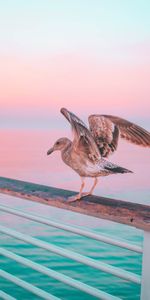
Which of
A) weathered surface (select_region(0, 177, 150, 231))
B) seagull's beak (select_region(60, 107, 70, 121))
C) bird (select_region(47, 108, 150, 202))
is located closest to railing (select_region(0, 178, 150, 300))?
weathered surface (select_region(0, 177, 150, 231))

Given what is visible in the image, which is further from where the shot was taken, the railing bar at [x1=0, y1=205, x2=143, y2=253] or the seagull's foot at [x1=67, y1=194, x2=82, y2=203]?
the seagull's foot at [x1=67, y1=194, x2=82, y2=203]

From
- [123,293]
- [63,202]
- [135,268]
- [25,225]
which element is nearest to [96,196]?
[63,202]

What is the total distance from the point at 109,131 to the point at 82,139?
88mm

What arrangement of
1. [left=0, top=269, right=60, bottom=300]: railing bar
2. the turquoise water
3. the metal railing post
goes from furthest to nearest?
the turquoise water < [left=0, top=269, right=60, bottom=300]: railing bar < the metal railing post

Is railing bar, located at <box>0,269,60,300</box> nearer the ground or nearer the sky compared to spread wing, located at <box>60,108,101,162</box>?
nearer the ground

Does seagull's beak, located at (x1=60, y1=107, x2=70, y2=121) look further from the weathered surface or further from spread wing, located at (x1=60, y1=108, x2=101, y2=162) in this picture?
the weathered surface

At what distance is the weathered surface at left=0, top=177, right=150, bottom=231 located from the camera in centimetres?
117

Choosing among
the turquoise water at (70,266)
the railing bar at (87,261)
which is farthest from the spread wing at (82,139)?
the turquoise water at (70,266)

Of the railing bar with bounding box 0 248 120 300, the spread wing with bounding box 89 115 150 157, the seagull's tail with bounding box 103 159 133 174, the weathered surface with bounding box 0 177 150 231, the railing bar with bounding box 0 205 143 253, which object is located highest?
the spread wing with bounding box 89 115 150 157

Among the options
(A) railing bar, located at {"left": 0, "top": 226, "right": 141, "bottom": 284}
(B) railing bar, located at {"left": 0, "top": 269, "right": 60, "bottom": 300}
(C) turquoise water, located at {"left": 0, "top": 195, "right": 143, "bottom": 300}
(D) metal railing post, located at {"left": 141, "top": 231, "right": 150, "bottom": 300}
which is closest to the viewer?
(D) metal railing post, located at {"left": 141, "top": 231, "right": 150, "bottom": 300}

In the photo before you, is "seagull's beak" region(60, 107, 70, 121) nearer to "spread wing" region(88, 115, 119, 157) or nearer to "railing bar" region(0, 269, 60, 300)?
"spread wing" region(88, 115, 119, 157)

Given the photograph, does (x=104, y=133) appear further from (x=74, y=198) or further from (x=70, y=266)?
(x=70, y=266)

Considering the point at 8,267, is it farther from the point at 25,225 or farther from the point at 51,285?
the point at 25,225

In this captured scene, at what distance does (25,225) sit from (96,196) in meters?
7.02
